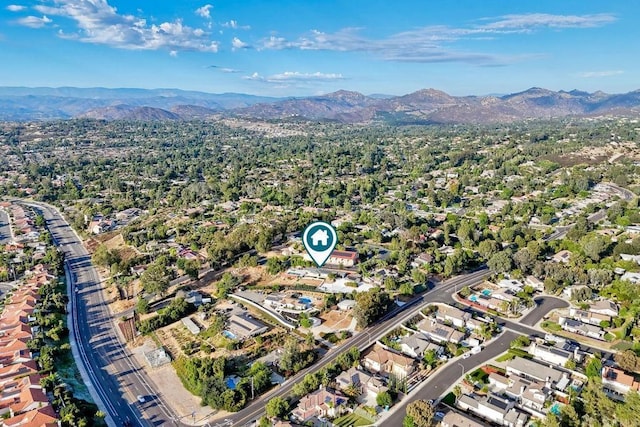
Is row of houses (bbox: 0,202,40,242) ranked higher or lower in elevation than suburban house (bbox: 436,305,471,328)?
lower

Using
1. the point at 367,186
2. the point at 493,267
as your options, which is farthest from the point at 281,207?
the point at 493,267

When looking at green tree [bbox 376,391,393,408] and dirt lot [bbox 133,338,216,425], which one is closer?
green tree [bbox 376,391,393,408]

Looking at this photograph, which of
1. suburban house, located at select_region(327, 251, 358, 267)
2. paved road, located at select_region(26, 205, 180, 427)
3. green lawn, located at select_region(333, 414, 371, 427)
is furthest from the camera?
suburban house, located at select_region(327, 251, 358, 267)

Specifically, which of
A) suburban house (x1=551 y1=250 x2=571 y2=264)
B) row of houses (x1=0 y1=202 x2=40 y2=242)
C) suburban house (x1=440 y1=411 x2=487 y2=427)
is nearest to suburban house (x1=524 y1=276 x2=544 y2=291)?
suburban house (x1=551 y1=250 x2=571 y2=264)

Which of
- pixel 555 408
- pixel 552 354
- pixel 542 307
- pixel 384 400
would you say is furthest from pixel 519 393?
pixel 542 307

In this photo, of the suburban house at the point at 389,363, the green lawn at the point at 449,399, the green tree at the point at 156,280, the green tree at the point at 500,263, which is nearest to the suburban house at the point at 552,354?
the green lawn at the point at 449,399

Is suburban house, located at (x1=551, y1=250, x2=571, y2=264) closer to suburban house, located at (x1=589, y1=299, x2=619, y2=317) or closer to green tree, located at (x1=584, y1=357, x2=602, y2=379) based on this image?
suburban house, located at (x1=589, y1=299, x2=619, y2=317)

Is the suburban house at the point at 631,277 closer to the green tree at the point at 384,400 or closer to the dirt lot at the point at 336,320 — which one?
the dirt lot at the point at 336,320

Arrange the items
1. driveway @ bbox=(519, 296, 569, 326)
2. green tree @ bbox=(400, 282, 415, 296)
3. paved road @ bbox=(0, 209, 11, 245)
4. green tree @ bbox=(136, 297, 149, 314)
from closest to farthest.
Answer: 1. driveway @ bbox=(519, 296, 569, 326)
2. green tree @ bbox=(136, 297, 149, 314)
3. green tree @ bbox=(400, 282, 415, 296)
4. paved road @ bbox=(0, 209, 11, 245)
